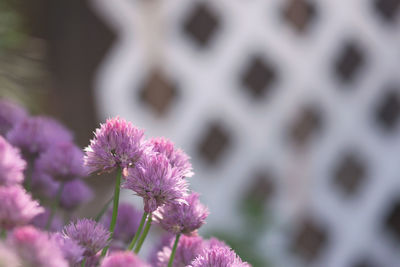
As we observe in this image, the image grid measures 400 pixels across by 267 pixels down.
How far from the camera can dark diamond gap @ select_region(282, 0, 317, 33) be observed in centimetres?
195

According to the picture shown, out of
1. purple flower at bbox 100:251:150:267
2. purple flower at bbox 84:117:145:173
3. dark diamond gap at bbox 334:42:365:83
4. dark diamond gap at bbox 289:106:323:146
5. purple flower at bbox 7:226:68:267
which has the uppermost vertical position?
dark diamond gap at bbox 334:42:365:83

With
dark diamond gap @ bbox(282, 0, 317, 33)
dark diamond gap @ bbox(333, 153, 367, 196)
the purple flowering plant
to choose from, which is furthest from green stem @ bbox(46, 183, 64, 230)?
dark diamond gap @ bbox(333, 153, 367, 196)

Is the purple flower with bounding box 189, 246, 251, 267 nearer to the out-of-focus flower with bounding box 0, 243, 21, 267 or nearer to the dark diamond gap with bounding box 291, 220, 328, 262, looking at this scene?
the out-of-focus flower with bounding box 0, 243, 21, 267

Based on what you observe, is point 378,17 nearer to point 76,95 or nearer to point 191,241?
point 76,95

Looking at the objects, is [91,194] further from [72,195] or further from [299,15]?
[299,15]

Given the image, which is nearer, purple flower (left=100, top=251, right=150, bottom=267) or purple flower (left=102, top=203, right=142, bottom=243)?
purple flower (left=100, top=251, right=150, bottom=267)

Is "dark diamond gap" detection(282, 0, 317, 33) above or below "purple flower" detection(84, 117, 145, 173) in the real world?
above

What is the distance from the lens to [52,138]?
415mm

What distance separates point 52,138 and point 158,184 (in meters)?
0.15

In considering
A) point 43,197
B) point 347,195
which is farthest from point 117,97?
point 43,197

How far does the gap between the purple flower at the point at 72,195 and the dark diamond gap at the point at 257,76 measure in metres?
1.62

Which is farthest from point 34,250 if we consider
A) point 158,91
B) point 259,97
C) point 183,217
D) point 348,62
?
point 348,62

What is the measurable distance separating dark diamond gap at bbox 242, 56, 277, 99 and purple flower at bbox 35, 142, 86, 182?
168 centimetres

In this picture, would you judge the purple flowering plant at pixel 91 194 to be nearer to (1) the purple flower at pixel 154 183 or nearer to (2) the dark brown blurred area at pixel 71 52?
(1) the purple flower at pixel 154 183
